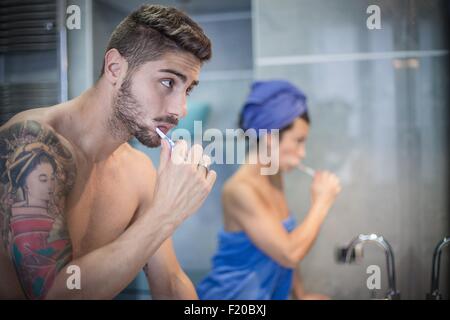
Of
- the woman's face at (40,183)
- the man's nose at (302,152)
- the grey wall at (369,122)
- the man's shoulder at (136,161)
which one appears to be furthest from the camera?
the man's nose at (302,152)

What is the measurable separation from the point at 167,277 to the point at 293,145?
51 centimetres

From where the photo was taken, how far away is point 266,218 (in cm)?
145

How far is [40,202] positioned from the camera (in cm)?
117

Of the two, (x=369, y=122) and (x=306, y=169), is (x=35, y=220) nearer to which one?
(x=306, y=169)

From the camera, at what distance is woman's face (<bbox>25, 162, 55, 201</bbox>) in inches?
45.9

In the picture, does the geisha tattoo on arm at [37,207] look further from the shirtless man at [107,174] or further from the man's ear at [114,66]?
the man's ear at [114,66]

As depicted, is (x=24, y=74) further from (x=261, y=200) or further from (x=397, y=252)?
(x=397, y=252)

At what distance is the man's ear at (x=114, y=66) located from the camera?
1226mm

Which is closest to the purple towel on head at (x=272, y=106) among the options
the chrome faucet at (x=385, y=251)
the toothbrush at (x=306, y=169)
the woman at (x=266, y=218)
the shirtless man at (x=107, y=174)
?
the woman at (x=266, y=218)

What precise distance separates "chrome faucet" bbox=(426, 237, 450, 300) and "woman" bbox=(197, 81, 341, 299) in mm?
302

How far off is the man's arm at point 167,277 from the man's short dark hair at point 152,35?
18.3 inches

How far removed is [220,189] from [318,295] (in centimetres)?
41

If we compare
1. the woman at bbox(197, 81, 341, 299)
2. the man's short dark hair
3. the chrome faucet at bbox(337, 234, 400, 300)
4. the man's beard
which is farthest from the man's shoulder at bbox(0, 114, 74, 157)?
the chrome faucet at bbox(337, 234, 400, 300)

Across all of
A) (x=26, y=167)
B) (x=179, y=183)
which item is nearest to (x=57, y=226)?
(x=26, y=167)
